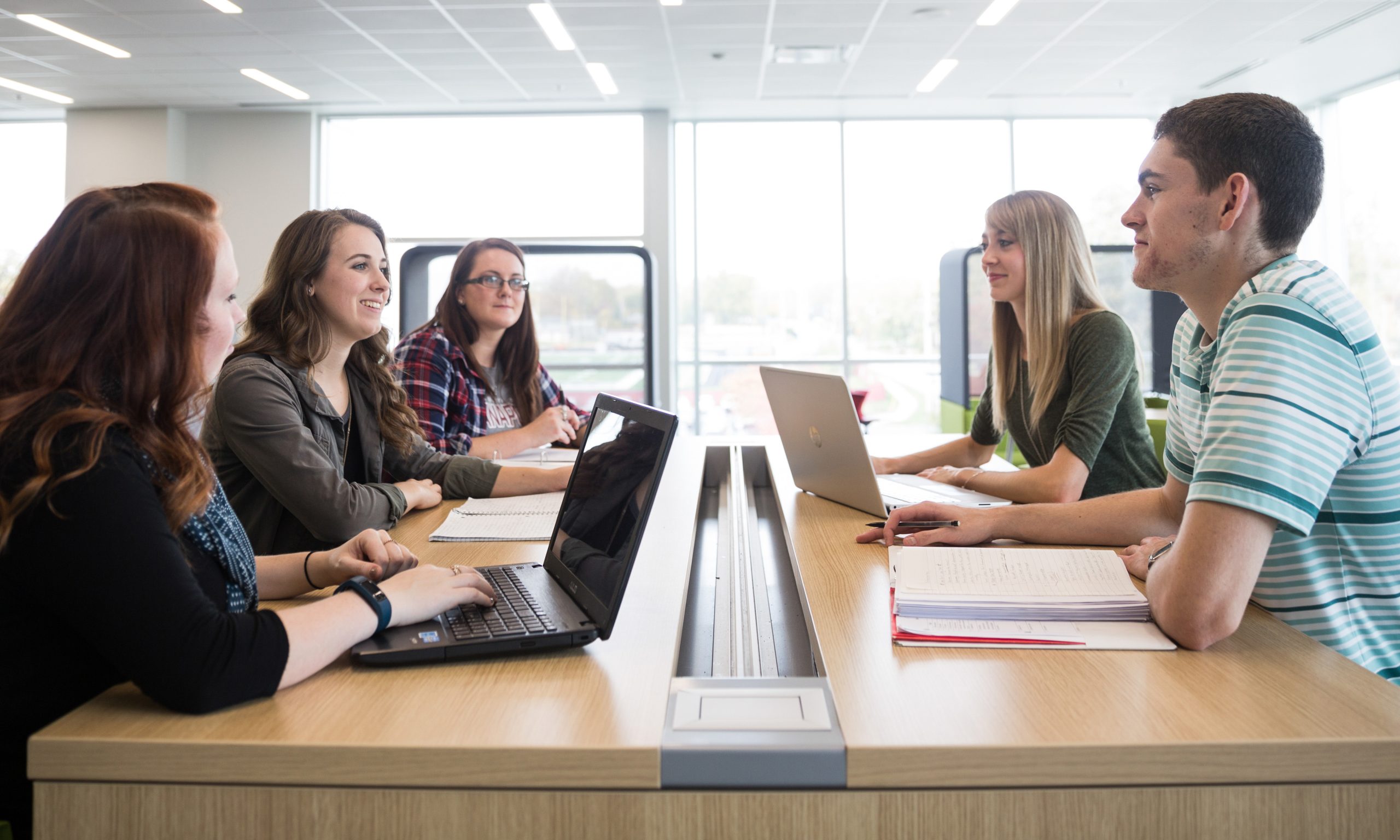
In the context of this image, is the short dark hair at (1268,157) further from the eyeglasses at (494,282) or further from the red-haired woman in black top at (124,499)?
the eyeglasses at (494,282)

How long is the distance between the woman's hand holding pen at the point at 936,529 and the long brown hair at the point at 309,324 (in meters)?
1.14

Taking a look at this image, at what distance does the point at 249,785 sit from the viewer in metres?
0.84

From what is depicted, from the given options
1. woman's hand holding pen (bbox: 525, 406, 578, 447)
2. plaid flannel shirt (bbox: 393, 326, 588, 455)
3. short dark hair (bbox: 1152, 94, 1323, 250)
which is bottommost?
woman's hand holding pen (bbox: 525, 406, 578, 447)

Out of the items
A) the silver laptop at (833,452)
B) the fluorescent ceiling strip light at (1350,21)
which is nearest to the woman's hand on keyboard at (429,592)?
the silver laptop at (833,452)

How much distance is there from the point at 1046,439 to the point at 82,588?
6.72 feet

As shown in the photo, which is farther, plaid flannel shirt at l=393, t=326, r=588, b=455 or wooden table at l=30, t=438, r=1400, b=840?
plaid flannel shirt at l=393, t=326, r=588, b=455

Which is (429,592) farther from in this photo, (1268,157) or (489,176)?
(489,176)

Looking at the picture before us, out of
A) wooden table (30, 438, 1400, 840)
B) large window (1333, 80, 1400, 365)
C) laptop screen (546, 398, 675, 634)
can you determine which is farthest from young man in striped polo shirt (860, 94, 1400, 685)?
large window (1333, 80, 1400, 365)

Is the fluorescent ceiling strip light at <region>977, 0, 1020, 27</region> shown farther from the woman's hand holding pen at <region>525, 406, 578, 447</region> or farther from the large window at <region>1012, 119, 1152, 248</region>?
the woman's hand holding pen at <region>525, 406, 578, 447</region>

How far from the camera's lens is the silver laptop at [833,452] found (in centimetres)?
178

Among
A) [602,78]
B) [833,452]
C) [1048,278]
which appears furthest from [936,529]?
[602,78]

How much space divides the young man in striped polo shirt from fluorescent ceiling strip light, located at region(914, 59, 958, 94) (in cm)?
538

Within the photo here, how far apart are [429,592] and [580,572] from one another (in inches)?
7.6

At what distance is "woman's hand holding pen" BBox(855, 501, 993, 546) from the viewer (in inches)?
60.7
